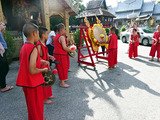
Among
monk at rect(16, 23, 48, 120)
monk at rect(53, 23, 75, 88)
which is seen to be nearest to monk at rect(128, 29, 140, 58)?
monk at rect(53, 23, 75, 88)

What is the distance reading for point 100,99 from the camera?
2.92 meters

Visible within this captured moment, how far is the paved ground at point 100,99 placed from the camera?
2377 mm

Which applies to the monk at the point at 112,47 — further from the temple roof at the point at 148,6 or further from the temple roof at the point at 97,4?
the temple roof at the point at 148,6

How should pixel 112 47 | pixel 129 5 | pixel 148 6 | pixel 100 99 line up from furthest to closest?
pixel 129 5
pixel 148 6
pixel 112 47
pixel 100 99

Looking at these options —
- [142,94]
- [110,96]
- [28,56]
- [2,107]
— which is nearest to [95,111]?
[110,96]

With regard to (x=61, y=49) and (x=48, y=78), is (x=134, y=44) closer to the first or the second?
(x=61, y=49)

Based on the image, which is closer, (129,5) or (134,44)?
(134,44)

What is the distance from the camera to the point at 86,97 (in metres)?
3.03

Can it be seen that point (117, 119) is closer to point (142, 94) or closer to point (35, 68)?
point (142, 94)

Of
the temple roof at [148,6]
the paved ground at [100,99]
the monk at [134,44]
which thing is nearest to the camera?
the paved ground at [100,99]

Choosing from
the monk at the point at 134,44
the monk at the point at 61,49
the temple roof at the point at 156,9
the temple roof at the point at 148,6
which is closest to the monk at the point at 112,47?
the monk at the point at 61,49

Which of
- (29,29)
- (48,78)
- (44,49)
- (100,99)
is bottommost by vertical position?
(100,99)

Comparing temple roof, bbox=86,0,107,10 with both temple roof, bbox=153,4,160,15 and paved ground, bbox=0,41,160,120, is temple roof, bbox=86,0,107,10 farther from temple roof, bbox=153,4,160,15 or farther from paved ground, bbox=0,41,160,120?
paved ground, bbox=0,41,160,120

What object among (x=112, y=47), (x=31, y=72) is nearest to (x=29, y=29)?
(x=31, y=72)
